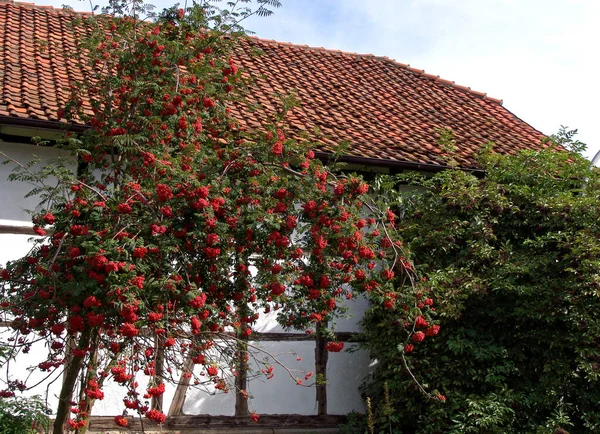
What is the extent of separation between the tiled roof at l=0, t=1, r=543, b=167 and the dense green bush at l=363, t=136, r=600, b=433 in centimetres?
117

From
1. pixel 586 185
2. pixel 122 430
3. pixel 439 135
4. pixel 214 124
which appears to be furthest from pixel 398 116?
pixel 122 430

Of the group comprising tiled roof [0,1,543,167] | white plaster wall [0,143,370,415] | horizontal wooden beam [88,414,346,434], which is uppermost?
tiled roof [0,1,543,167]

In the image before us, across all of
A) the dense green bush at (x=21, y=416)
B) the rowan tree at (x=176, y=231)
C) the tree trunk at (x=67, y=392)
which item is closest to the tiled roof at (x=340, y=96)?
the rowan tree at (x=176, y=231)

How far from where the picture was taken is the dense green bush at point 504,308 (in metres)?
6.38

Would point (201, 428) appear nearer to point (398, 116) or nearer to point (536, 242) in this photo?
point (536, 242)

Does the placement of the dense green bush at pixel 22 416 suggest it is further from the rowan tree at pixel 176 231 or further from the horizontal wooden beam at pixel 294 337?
the horizontal wooden beam at pixel 294 337

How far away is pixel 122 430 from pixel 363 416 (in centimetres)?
240

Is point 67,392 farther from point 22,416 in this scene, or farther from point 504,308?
point 504,308

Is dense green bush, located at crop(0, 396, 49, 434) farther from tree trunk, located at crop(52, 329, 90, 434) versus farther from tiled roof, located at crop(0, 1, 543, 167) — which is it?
tiled roof, located at crop(0, 1, 543, 167)

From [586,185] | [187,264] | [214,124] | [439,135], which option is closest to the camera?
[187,264]

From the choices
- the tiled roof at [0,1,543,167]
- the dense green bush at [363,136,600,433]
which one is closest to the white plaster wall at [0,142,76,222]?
the tiled roof at [0,1,543,167]

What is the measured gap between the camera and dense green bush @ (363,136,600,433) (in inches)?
251

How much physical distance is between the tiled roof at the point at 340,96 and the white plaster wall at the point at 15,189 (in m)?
0.38

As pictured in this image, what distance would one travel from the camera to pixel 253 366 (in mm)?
7684
